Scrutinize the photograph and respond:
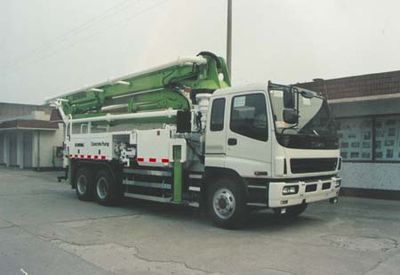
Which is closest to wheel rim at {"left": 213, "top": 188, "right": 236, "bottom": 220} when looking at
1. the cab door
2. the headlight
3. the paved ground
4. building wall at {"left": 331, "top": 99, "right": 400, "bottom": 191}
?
the paved ground

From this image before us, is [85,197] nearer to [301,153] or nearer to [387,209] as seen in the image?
[301,153]

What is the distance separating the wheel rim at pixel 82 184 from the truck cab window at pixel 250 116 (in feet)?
19.1

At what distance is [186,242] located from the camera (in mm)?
7926

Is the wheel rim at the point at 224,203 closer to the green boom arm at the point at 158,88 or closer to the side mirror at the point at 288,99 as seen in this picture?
the side mirror at the point at 288,99

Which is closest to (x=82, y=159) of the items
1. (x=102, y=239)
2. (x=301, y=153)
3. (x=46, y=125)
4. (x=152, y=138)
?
(x=152, y=138)

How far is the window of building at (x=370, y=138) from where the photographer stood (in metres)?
13.6

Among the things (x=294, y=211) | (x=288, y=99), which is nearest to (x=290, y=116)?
(x=288, y=99)

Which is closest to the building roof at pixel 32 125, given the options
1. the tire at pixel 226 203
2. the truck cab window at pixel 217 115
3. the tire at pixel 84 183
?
the tire at pixel 84 183

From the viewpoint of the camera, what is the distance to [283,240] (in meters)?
8.09

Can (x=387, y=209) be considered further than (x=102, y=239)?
Yes

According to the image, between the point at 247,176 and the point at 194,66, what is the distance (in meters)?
3.19

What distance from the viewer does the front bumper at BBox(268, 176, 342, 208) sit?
8.41m

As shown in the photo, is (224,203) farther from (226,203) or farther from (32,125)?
(32,125)

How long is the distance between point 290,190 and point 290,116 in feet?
4.36
